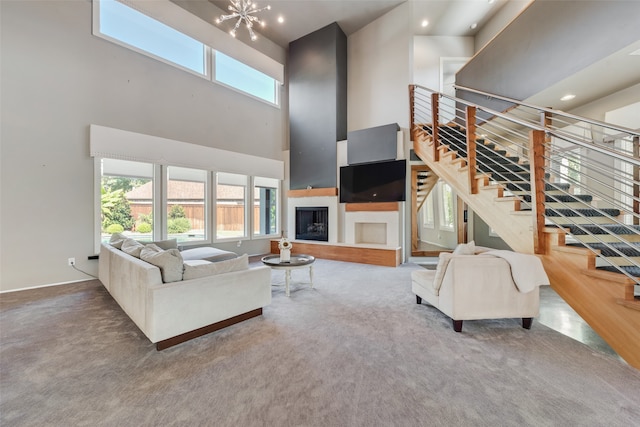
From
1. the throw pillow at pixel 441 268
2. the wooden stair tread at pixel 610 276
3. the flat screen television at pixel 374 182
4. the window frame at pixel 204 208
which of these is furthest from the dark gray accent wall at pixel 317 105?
the wooden stair tread at pixel 610 276

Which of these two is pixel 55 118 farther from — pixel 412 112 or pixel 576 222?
pixel 576 222

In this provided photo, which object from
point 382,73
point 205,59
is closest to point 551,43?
point 382,73

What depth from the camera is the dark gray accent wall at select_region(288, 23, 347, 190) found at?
6.28 meters

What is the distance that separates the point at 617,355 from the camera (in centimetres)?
203

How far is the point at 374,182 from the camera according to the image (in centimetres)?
564

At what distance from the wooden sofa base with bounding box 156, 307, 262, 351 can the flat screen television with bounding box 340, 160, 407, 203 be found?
3667mm

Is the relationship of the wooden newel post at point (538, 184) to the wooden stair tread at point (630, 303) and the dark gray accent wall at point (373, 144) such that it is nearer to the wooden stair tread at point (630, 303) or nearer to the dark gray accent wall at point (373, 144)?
the wooden stair tread at point (630, 303)

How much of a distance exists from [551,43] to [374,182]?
3292 millimetres

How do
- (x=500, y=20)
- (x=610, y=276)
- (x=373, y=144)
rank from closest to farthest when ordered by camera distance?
(x=610, y=276)
(x=373, y=144)
(x=500, y=20)

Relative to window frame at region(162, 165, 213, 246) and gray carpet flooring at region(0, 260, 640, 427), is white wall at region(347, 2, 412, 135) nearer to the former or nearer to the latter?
window frame at region(162, 165, 213, 246)

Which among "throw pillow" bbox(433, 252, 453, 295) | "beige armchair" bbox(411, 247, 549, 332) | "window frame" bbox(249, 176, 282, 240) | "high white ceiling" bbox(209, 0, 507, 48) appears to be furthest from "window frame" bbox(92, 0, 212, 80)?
"beige armchair" bbox(411, 247, 549, 332)

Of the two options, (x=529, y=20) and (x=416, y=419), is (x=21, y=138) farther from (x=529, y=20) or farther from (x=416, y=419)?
(x=529, y=20)

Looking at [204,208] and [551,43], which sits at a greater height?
[551,43]

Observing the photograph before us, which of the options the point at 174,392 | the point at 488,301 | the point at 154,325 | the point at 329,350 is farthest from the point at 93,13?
the point at 488,301
